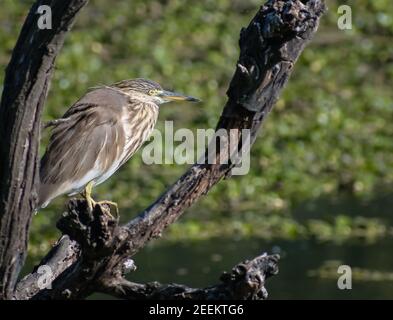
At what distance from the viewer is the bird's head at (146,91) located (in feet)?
24.4

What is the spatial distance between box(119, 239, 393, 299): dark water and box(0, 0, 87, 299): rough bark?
5054 millimetres

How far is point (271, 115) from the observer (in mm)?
13438

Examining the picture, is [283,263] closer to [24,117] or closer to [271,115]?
[271,115]

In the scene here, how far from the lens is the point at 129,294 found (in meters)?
5.19

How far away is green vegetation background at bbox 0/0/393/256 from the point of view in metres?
11.3

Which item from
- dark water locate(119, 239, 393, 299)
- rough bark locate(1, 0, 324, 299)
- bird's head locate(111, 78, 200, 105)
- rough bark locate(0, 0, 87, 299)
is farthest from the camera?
dark water locate(119, 239, 393, 299)

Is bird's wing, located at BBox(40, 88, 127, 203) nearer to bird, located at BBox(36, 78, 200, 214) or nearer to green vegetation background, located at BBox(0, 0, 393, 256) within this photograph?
bird, located at BBox(36, 78, 200, 214)

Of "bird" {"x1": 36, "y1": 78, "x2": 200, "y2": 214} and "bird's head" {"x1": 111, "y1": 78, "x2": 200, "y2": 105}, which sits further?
"bird's head" {"x1": 111, "y1": 78, "x2": 200, "y2": 105}

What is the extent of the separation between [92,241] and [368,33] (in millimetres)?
11128

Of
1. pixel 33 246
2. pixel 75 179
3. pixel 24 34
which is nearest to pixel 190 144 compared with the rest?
pixel 33 246

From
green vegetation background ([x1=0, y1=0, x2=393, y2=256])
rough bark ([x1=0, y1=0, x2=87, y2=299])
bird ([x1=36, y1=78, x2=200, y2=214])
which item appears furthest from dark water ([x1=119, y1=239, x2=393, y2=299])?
rough bark ([x1=0, y1=0, x2=87, y2=299])

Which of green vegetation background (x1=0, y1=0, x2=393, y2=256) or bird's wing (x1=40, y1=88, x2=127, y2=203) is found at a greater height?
green vegetation background (x1=0, y1=0, x2=393, y2=256)

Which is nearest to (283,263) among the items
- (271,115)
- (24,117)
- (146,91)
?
(146,91)
